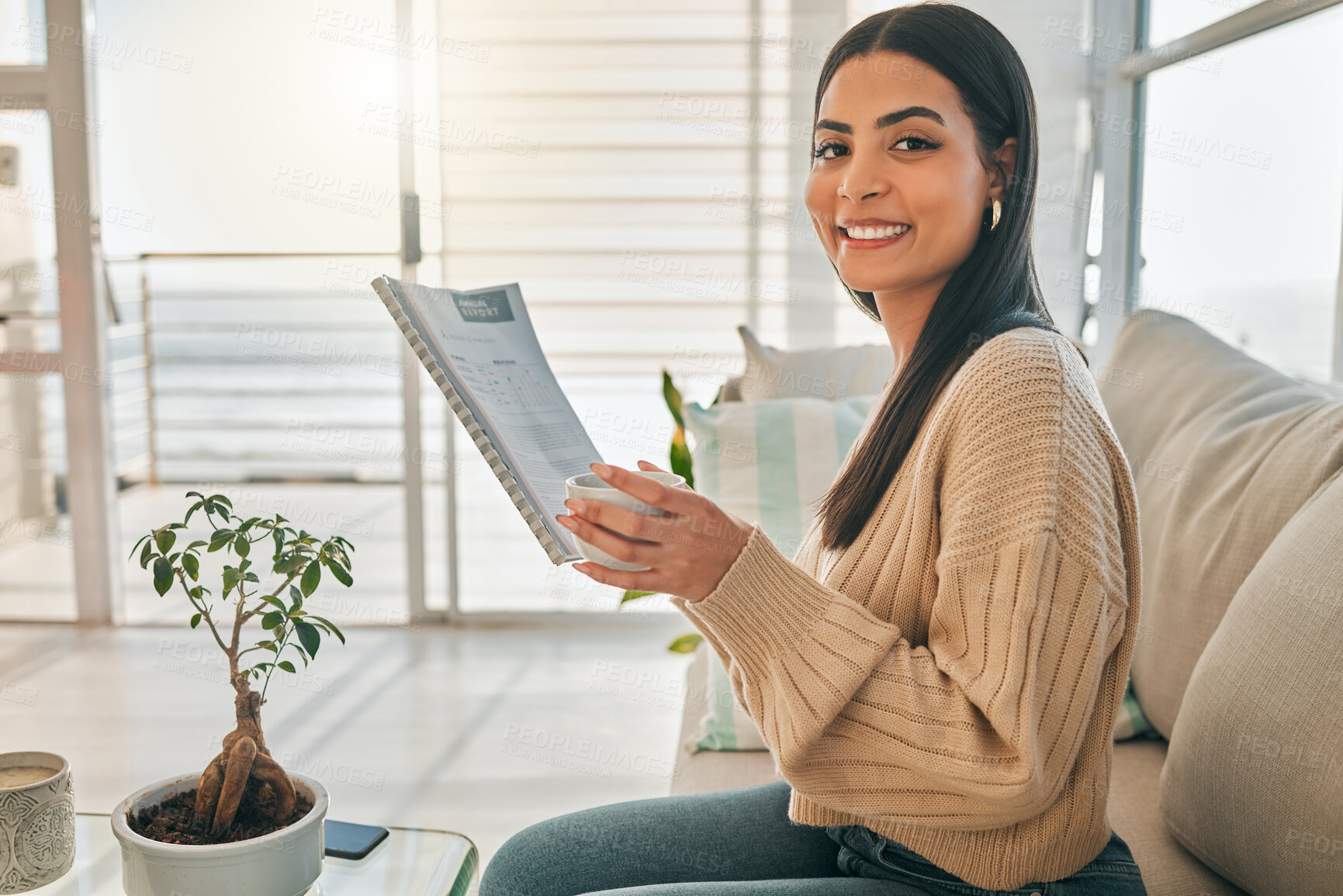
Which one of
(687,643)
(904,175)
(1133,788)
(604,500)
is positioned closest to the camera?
(604,500)

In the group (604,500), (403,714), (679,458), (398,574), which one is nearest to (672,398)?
(679,458)

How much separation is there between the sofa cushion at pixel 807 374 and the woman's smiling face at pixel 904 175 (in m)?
0.86

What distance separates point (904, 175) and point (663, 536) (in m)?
0.45

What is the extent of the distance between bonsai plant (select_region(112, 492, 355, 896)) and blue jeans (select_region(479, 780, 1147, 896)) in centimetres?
23

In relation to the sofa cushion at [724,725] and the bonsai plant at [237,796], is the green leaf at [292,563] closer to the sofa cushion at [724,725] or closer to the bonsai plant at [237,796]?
the bonsai plant at [237,796]

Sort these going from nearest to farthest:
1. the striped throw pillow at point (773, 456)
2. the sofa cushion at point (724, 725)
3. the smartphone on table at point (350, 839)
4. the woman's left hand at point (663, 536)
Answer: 1. the woman's left hand at point (663, 536)
2. the smartphone on table at point (350, 839)
3. the sofa cushion at point (724, 725)
4. the striped throw pillow at point (773, 456)

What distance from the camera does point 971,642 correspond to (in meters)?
0.80

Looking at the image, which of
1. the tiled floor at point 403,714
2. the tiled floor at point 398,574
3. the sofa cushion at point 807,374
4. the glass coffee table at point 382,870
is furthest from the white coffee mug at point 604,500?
the tiled floor at point 398,574

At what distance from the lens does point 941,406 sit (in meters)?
0.88

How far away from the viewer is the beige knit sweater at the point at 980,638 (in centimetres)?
78

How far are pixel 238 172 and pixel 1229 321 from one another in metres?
2.79

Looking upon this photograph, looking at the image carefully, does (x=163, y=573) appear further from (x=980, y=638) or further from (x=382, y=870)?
(x=980, y=638)

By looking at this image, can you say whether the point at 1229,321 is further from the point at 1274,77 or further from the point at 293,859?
the point at 293,859

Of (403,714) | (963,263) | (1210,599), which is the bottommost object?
(403,714)
